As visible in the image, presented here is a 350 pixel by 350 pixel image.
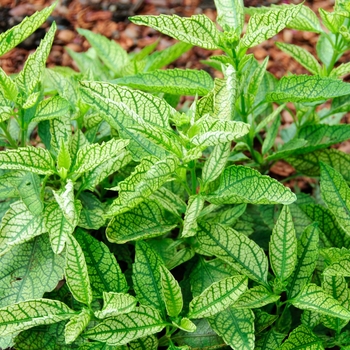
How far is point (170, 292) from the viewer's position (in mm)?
1441

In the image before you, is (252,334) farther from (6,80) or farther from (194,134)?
(6,80)

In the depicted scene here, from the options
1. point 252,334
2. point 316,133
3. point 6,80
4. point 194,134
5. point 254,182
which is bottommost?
point 252,334

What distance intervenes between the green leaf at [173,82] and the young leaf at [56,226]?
42 centimetres

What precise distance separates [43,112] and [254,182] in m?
0.60

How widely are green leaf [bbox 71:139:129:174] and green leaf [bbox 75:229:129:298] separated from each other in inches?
8.1

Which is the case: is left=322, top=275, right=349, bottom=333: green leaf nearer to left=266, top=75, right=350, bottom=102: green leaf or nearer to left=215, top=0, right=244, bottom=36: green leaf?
left=266, top=75, right=350, bottom=102: green leaf

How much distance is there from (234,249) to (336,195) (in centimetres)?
34

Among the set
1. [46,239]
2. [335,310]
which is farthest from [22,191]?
[335,310]

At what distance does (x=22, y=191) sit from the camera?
1528 mm

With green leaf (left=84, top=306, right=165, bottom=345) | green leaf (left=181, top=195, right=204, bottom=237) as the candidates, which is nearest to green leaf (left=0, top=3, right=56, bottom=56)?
green leaf (left=181, top=195, right=204, bottom=237)

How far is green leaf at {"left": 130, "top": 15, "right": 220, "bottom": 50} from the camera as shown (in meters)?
1.48

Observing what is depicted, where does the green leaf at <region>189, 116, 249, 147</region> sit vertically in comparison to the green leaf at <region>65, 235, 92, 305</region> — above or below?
above

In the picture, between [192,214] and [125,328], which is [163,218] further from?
[125,328]

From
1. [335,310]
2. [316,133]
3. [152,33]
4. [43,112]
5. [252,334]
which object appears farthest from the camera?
[152,33]
